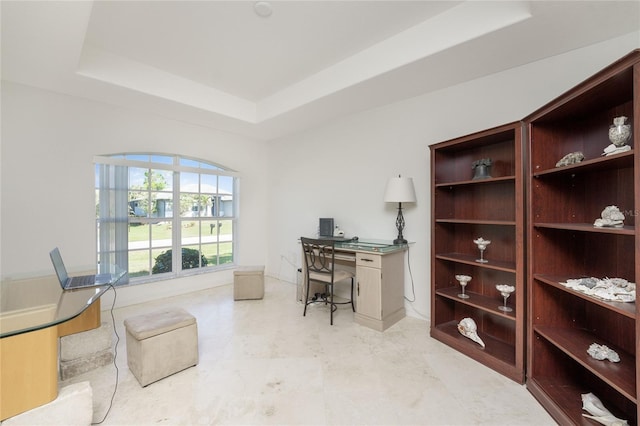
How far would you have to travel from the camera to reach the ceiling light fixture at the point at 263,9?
2074mm

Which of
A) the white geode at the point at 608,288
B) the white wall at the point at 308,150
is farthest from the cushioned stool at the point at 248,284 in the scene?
the white geode at the point at 608,288

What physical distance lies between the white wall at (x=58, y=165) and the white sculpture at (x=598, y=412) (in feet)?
12.7

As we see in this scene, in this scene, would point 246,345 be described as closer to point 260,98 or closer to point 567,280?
point 567,280

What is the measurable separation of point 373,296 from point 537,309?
53.7 inches

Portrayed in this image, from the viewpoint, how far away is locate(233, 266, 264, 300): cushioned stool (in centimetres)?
365

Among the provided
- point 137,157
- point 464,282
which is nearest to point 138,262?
point 137,157

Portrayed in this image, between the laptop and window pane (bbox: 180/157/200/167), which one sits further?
window pane (bbox: 180/157/200/167)

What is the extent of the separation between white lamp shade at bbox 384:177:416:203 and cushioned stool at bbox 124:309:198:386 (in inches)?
88.7

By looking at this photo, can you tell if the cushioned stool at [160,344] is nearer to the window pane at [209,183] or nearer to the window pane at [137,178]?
the window pane at [137,178]

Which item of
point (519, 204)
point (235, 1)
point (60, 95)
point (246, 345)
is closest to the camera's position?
point (519, 204)

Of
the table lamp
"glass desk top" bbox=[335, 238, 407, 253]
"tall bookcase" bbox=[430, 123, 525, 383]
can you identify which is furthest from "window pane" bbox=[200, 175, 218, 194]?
"tall bookcase" bbox=[430, 123, 525, 383]

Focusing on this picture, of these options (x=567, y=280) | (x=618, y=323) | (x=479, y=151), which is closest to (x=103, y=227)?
(x=479, y=151)

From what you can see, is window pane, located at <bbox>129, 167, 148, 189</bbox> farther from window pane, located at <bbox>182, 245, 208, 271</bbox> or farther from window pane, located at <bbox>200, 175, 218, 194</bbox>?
window pane, located at <bbox>182, 245, 208, 271</bbox>

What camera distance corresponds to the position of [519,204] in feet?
6.24
